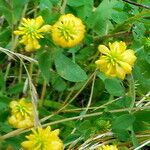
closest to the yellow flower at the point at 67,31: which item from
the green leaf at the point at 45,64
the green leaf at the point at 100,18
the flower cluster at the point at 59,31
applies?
the flower cluster at the point at 59,31

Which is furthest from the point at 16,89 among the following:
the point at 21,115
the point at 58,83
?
the point at 21,115

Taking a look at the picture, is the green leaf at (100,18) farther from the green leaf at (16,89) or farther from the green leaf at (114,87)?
the green leaf at (16,89)

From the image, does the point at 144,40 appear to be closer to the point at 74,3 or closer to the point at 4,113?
the point at 74,3

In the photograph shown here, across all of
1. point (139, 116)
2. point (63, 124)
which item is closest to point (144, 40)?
point (139, 116)

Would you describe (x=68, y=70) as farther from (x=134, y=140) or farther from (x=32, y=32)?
(x=134, y=140)

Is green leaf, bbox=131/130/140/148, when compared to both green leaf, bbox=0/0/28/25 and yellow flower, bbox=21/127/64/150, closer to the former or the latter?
yellow flower, bbox=21/127/64/150

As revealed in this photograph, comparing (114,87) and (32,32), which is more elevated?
A: (32,32)
